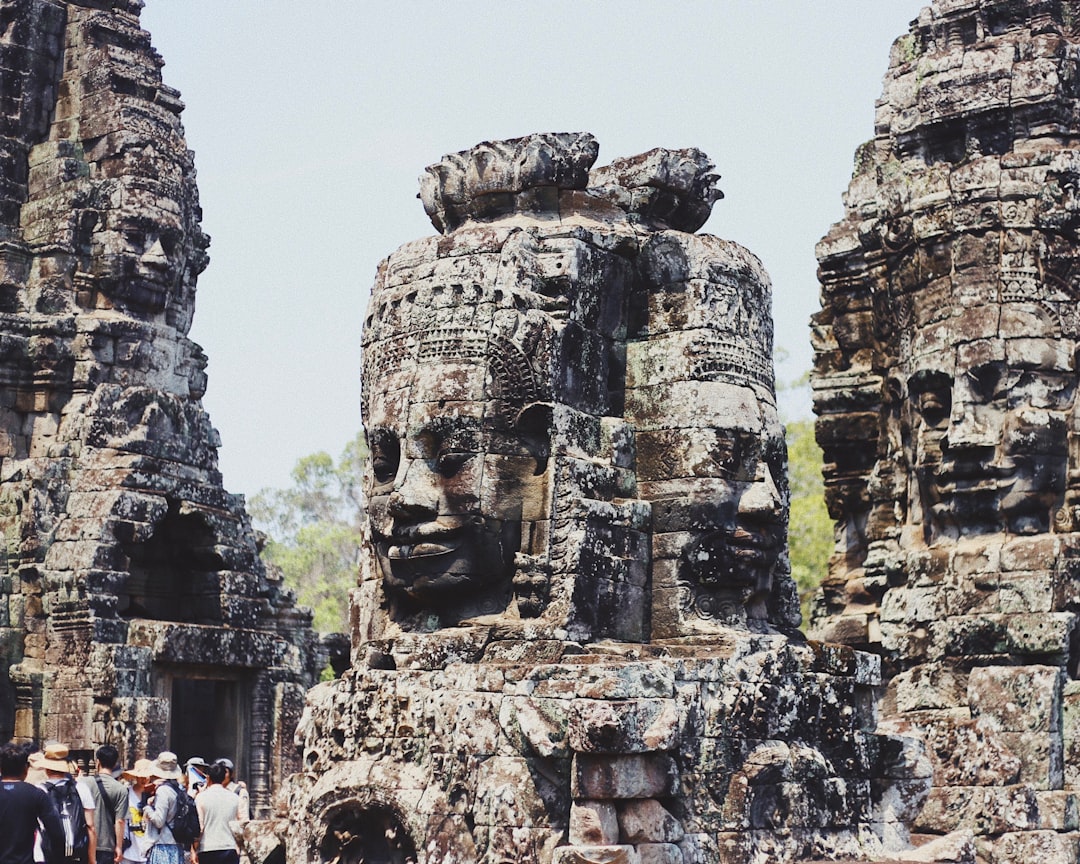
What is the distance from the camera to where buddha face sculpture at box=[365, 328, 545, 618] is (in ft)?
42.7

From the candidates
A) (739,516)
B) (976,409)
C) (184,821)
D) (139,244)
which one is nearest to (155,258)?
(139,244)

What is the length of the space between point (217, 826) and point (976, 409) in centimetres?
752

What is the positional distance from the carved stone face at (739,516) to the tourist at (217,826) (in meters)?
3.64

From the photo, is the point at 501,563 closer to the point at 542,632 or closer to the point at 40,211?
the point at 542,632

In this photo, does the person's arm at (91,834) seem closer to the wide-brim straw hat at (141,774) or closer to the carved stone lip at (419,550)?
the wide-brim straw hat at (141,774)

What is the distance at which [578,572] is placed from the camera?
1280cm

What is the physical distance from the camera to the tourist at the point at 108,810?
46.2 feet

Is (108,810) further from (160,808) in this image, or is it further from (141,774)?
(160,808)

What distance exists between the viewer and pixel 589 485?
13.2 meters

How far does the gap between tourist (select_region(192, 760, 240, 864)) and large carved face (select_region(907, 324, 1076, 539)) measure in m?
7.07

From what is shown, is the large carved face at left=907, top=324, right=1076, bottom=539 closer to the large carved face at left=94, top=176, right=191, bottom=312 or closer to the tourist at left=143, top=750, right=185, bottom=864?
the tourist at left=143, top=750, right=185, bottom=864

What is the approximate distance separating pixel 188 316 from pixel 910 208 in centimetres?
922

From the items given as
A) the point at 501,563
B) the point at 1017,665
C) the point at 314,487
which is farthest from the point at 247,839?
the point at 314,487

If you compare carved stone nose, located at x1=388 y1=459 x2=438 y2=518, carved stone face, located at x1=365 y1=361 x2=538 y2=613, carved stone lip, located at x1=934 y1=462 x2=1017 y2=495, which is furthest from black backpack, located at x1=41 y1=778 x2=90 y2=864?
carved stone lip, located at x1=934 y1=462 x2=1017 y2=495
